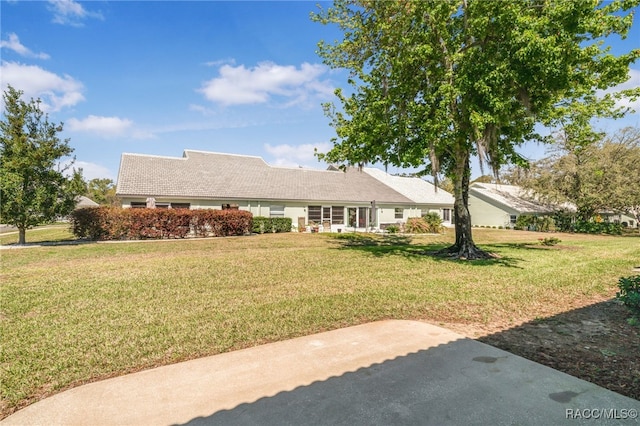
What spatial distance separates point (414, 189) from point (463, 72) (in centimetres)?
2610

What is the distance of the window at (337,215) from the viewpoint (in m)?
28.7

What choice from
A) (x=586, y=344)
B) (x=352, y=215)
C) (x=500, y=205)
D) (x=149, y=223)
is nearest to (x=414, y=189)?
(x=500, y=205)

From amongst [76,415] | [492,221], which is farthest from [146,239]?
[492,221]

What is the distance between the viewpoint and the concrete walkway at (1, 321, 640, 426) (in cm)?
278

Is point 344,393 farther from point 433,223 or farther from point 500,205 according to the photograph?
point 500,205

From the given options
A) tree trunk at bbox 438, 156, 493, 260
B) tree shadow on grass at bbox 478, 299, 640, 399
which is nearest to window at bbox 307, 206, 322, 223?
tree trunk at bbox 438, 156, 493, 260

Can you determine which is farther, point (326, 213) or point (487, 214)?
point (487, 214)

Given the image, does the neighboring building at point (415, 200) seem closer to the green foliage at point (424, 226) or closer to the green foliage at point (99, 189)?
the green foliage at point (424, 226)

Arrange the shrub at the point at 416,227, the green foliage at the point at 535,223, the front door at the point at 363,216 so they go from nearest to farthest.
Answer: the shrub at the point at 416,227
the front door at the point at 363,216
the green foliage at the point at 535,223

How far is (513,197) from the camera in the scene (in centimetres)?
3788

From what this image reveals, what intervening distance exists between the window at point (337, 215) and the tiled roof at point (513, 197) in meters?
17.7

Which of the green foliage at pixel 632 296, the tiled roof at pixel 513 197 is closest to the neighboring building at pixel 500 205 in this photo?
the tiled roof at pixel 513 197

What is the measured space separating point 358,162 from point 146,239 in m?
13.4

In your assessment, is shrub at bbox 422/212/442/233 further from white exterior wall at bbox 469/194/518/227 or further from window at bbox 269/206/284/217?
white exterior wall at bbox 469/194/518/227
